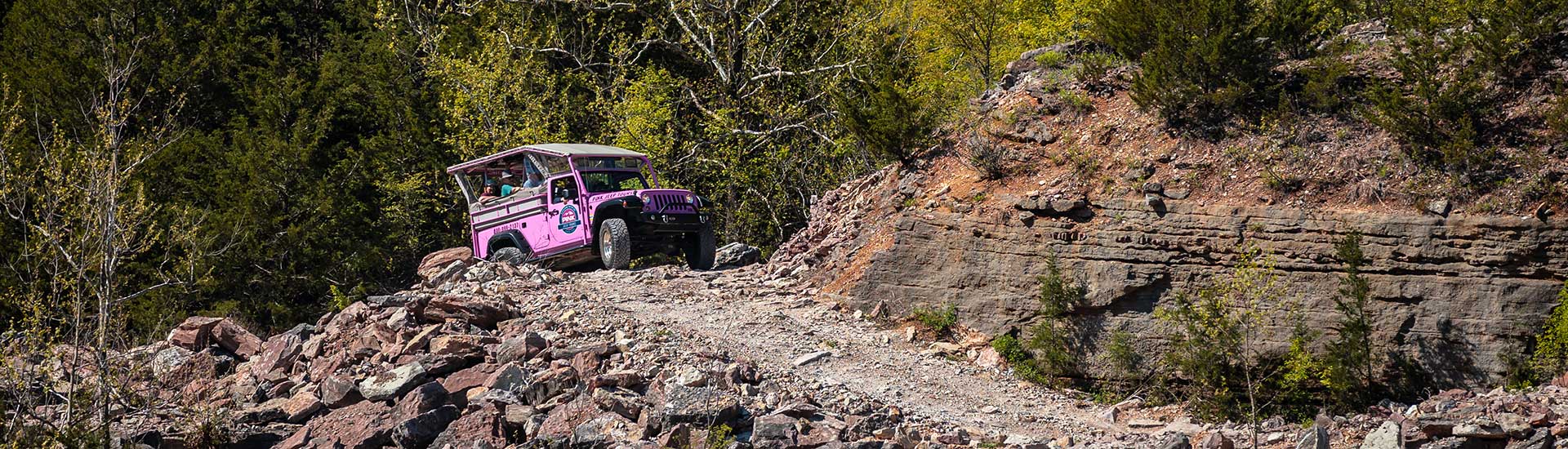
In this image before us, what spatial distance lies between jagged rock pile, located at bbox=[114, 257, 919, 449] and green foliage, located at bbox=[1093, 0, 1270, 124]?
6629 mm

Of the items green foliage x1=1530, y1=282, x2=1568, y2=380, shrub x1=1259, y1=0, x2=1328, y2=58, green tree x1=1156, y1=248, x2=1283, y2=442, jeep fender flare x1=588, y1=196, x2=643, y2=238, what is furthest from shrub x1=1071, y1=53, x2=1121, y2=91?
jeep fender flare x1=588, y1=196, x2=643, y2=238

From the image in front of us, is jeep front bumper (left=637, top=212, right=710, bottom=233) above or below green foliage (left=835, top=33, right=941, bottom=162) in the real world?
below

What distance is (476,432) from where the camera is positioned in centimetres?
1316

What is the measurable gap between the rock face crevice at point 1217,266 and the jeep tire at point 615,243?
9.71 feet

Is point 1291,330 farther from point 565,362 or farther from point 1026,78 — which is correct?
point 565,362

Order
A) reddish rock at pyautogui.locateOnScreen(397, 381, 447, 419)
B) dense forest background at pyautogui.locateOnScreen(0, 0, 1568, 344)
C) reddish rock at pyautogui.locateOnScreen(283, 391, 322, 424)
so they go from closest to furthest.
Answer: reddish rock at pyautogui.locateOnScreen(397, 381, 447, 419)
reddish rock at pyautogui.locateOnScreen(283, 391, 322, 424)
dense forest background at pyautogui.locateOnScreen(0, 0, 1568, 344)

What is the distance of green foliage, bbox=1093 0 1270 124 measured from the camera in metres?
17.0

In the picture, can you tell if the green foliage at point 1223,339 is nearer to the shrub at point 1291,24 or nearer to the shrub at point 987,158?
the shrub at point 987,158

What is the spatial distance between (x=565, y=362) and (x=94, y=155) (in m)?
5.69

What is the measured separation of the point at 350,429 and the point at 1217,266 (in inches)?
389

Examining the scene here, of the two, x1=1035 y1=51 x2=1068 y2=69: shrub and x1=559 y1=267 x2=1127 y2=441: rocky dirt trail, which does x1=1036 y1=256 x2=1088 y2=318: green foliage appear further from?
x1=1035 y1=51 x2=1068 y2=69: shrub

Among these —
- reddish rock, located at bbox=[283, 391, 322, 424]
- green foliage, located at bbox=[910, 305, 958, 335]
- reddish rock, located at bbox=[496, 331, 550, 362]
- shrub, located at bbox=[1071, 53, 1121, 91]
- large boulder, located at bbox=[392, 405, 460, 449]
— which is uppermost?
shrub, located at bbox=[1071, 53, 1121, 91]

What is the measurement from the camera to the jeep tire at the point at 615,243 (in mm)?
19281

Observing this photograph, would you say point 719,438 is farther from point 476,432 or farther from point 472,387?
point 472,387
